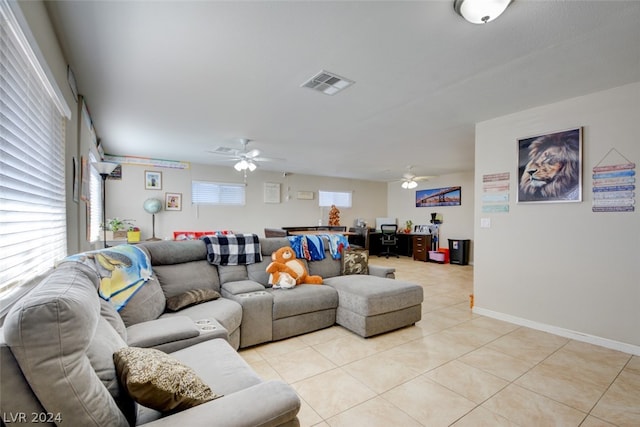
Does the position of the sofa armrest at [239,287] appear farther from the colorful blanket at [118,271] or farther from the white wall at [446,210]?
the white wall at [446,210]

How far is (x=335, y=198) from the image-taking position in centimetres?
866

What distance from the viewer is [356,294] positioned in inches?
114

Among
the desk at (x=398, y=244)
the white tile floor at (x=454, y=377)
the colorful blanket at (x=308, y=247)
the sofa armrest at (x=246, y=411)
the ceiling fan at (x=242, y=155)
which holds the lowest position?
the white tile floor at (x=454, y=377)

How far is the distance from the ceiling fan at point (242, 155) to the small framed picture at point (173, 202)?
4.94 ft

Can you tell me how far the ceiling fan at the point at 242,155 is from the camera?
4559mm

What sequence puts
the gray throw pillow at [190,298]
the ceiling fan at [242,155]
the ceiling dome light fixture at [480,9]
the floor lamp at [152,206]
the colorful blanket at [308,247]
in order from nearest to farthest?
the ceiling dome light fixture at [480,9], the gray throw pillow at [190,298], the colorful blanket at [308,247], the ceiling fan at [242,155], the floor lamp at [152,206]

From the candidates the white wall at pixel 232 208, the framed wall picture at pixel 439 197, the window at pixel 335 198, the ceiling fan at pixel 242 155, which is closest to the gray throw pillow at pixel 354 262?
the ceiling fan at pixel 242 155

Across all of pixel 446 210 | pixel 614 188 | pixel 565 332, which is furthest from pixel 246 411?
pixel 446 210

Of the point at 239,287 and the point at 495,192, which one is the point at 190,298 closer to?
the point at 239,287

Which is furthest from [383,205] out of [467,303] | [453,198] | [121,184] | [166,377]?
[166,377]

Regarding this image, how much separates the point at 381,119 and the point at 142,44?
251 centimetres

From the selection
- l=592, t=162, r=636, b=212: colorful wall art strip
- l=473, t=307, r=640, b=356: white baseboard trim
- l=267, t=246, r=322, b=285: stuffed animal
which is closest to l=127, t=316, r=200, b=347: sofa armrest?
l=267, t=246, r=322, b=285: stuffed animal

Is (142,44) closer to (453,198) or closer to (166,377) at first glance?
(166,377)

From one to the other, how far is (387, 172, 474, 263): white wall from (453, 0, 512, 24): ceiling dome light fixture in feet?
20.3
